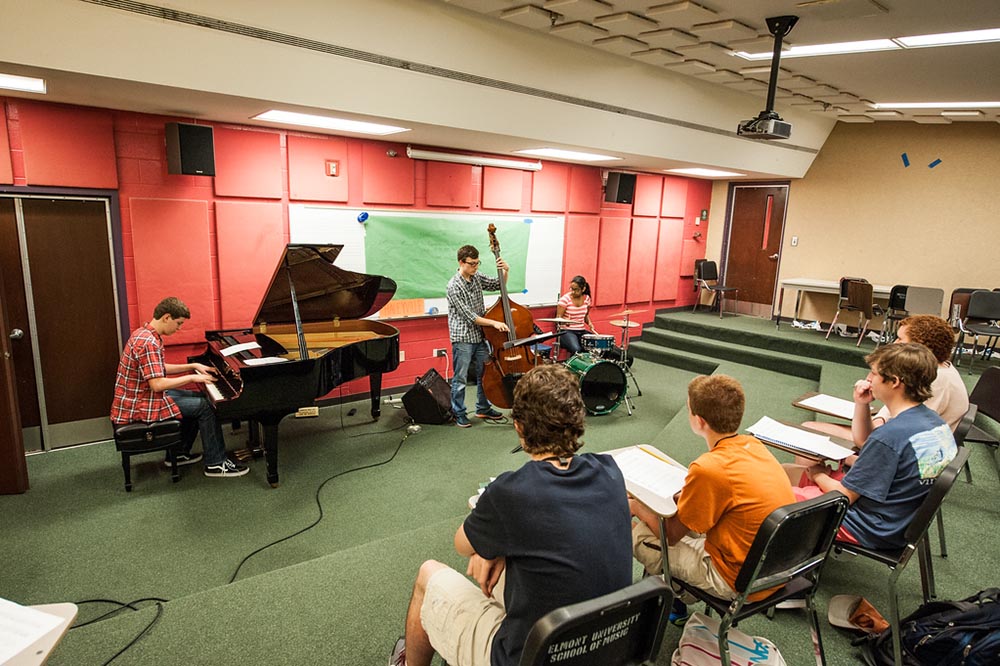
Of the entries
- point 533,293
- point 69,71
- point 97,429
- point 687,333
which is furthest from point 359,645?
point 687,333

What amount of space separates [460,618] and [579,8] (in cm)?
375

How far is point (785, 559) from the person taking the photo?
6.02 feet

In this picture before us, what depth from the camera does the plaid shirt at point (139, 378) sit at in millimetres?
3584

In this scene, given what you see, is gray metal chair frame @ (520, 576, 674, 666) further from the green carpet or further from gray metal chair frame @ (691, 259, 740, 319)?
gray metal chair frame @ (691, 259, 740, 319)

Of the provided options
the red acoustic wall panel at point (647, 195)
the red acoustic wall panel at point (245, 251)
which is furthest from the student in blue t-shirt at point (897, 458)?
the red acoustic wall panel at point (647, 195)

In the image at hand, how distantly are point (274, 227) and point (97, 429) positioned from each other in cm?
219

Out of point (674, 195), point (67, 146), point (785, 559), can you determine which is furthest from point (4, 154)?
point (674, 195)

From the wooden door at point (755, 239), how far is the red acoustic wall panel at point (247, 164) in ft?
23.0

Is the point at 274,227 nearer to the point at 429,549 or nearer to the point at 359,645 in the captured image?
the point at 429,549

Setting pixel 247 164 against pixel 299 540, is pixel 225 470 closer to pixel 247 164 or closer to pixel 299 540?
pixel 299 540

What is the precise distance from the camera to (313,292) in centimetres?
427

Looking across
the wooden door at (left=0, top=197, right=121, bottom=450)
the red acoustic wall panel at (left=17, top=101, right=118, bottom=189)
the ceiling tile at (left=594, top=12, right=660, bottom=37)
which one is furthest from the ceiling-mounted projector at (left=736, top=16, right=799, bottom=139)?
the wooden door at (left=0, top=197, right=121, bottom=450)

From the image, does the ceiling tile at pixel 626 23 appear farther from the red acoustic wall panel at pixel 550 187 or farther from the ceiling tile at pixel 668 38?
the red acoustic wall panel at pixel 550 187

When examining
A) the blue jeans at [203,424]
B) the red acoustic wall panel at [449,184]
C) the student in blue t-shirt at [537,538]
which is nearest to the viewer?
the student in blue t-shirt at [537,538]
